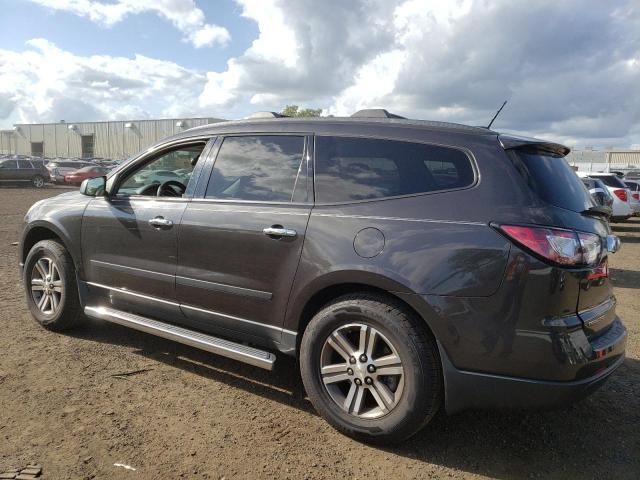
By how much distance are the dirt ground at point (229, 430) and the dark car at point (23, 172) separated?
97.2ft

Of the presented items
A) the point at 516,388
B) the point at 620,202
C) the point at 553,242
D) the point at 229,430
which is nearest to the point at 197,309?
the point at 229,430

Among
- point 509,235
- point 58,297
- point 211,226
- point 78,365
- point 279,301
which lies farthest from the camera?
point 58,297

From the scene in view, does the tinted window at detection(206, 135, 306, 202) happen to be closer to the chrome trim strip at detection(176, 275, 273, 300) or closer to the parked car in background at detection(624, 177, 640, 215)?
the chrome trim strip at detection(176, 275, 273, 300)

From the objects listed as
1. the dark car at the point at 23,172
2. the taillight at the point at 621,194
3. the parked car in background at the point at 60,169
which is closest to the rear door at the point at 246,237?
the taillight at the point at 621,194

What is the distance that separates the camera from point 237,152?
372 cm

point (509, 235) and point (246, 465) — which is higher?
point (509, 235)

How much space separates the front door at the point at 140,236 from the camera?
381 cm

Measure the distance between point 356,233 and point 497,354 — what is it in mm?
971

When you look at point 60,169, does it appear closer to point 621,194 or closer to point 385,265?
point 621,194

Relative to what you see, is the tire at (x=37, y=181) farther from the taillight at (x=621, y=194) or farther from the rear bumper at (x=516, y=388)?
the rear bumper at (x=516, y=388)

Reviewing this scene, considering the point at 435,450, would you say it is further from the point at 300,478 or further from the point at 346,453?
the point at 300,478

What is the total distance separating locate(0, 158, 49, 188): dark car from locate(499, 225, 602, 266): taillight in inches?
1290

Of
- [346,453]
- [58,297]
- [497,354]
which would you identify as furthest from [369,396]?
[58,297]

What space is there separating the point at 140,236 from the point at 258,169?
110 cm
